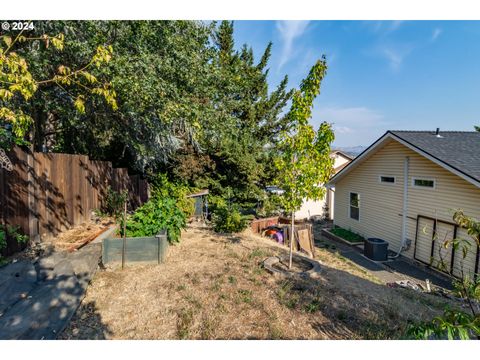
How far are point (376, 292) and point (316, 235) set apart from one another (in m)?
9.80

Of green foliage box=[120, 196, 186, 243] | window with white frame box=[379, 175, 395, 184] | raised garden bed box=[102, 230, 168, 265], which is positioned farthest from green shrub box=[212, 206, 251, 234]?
window with white frame box=[379, 175, 395, 184]

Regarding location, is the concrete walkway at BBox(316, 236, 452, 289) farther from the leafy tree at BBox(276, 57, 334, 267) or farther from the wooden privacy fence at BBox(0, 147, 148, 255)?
the wooden privacy fence at BBox(0, 147, 148, 255)

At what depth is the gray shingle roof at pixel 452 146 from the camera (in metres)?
8.28

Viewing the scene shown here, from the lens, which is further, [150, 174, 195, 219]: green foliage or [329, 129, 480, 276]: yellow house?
[150, 174, 195, 219]: green foliage

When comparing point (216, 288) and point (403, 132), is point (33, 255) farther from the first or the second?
point (403, 132)

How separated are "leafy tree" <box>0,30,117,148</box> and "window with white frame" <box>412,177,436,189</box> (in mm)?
10563

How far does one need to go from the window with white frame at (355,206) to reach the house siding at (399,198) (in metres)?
0.26

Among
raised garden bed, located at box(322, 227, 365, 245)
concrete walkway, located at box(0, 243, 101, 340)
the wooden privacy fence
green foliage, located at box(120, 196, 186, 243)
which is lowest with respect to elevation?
raised garden bed, located at box(322, 227, 365, 245)

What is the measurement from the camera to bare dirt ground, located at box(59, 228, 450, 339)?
3.50 metres

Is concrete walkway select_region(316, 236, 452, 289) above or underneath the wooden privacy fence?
underneath

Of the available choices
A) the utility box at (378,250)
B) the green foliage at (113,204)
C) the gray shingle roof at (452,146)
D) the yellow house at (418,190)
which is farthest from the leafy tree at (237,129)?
the gray shingle roof at (452,146)

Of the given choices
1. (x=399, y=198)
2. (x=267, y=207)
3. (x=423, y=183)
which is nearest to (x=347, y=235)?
(x=399, y=198)

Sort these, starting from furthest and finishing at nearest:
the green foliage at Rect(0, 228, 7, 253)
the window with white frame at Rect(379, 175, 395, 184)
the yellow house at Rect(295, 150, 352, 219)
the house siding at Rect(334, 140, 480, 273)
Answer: the yellow house at Rect(295, 150, 352, 219) < the window with white frame at Rect(379, 175, 395, 184) < the house siding at Rect(334, 140, 480, 273) < the green foliage at Rect(0, 228, 7, 253)

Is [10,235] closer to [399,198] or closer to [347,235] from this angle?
[399,198]
